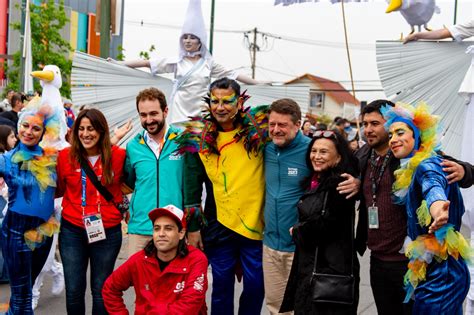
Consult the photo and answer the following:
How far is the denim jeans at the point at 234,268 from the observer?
4949 mm

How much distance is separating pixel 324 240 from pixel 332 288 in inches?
11.2

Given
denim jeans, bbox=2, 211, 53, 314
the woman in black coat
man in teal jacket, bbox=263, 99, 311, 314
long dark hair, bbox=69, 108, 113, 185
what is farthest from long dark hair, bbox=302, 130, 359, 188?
denim jeans, bbox=2, 211, 53, 314

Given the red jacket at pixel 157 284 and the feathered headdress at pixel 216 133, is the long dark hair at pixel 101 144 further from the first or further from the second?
the red jacket at pixel 157 284

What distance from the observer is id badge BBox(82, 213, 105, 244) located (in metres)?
4.75

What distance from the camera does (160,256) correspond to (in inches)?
180

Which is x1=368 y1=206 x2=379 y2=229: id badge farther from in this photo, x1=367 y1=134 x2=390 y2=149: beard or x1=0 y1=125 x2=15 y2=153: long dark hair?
x1=0 y1=125 x2=15 y2=153: long dark hair

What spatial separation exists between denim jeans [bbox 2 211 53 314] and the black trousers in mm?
2264

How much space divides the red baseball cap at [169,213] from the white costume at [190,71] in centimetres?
215

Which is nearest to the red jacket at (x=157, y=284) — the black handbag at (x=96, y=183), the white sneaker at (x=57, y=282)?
the black handbag at (x=96, y=183)

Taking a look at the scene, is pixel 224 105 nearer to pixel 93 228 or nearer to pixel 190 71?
pixel 93 228

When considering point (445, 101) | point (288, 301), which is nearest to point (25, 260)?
point (288, 301)

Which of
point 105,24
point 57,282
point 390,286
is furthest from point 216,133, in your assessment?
point 105,24

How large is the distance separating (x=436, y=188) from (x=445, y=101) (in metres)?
1.96

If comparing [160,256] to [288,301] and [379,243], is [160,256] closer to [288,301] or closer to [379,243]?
[288,301]
